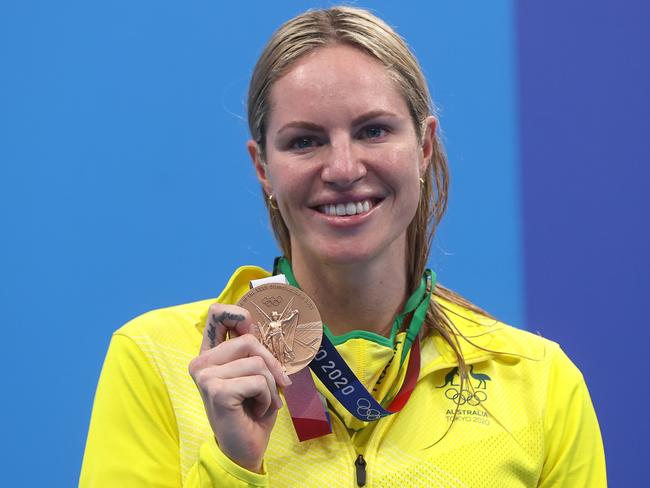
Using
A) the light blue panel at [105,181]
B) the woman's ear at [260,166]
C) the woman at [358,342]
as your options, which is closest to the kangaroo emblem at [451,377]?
the woman at [358,342]

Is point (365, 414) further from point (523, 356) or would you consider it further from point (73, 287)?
point (73, 287)

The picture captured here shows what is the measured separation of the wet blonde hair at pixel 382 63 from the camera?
1683mm

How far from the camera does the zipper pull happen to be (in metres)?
1.56

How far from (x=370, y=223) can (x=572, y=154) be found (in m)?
1.50

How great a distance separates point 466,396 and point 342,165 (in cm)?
48

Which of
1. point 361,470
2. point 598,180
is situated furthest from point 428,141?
point 598,180

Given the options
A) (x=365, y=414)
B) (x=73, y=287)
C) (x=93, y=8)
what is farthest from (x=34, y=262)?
(x=365, y=414)

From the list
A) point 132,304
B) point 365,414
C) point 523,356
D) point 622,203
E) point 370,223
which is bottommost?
point 365,414

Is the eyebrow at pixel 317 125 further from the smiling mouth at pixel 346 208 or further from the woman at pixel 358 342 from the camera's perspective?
the smiling mouth at pixel 346 208

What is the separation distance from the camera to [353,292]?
171 cm

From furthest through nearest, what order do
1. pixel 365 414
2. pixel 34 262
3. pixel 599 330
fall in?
pixel 599 330 → pixel 34 262 → pixel 365 414

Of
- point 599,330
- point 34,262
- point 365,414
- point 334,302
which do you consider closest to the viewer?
point 365,414

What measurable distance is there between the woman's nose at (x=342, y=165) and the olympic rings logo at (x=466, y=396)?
43 cm

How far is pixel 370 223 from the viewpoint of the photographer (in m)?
1.60
